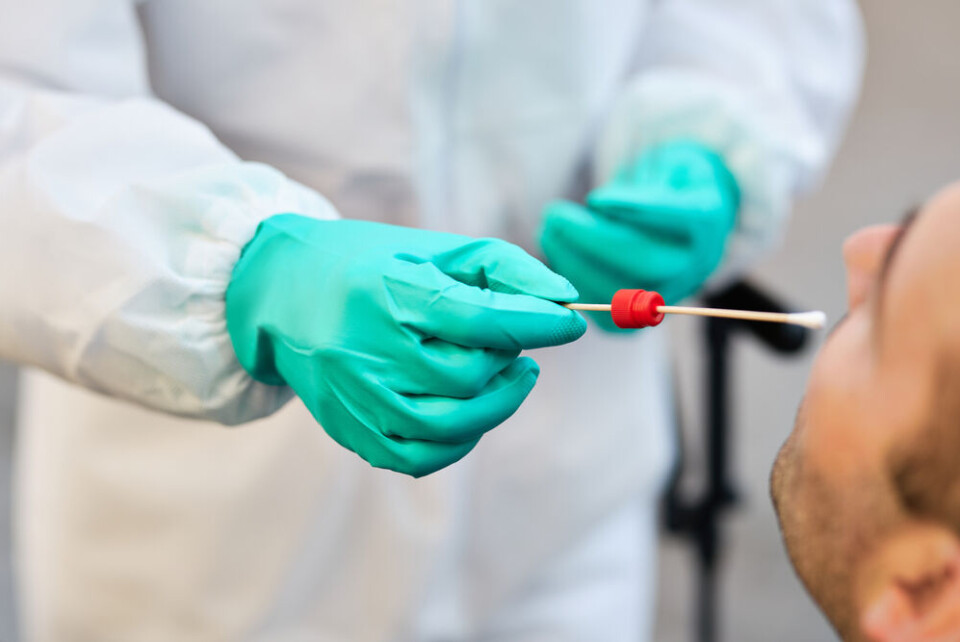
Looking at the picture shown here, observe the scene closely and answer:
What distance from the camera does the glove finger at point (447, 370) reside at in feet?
1.77

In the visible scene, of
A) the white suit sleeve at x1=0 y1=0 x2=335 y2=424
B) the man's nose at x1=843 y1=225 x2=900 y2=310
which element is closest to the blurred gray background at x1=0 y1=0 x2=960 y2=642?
the man's nose at x1=843 y1=225 x2=900 y2=310

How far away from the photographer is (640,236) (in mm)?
797

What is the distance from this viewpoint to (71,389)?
3.09 ft

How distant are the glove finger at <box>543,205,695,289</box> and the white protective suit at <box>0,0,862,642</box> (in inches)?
6.1

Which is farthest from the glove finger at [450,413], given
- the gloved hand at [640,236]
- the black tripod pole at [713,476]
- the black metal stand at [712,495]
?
the black tripod pole at [713,476]

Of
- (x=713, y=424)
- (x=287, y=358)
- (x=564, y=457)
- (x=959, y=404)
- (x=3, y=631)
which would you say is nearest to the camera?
(x=959, y=404)

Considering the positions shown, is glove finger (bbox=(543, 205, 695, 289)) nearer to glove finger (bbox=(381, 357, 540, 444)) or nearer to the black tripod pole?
glove finger (bbox=(381, 357, 540, 444))

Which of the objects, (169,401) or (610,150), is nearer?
(169,401)

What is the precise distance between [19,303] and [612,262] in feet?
1.56

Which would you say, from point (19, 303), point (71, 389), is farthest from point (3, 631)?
point (19, 303)

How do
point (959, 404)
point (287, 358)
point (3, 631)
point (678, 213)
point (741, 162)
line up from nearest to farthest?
point (959, 404), point (287, 358), point (678, 213), point (741, 162), point (3, 631)

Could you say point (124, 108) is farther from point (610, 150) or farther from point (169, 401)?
point (610, 150)

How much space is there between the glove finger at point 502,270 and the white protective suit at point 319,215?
5.5 inches

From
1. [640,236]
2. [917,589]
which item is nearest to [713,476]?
[640,236]
